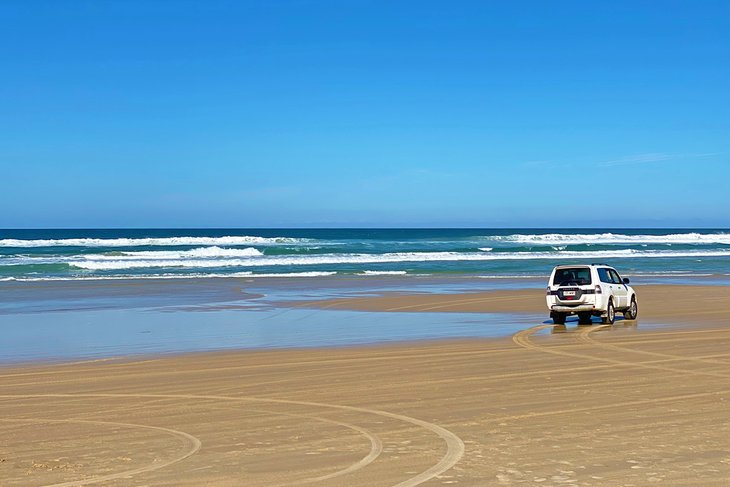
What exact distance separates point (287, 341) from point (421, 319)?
222 inches

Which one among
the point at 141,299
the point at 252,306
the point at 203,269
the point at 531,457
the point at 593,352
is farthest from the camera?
the point at 203,269

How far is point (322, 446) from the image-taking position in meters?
8.05

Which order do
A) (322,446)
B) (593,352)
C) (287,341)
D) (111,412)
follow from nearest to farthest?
(322,446) → (111,412) → (593,352) → (287,341)

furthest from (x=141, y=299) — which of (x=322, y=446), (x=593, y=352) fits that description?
(x=322, y=446)

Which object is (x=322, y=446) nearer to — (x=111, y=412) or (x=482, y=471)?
(x=482, y=471)

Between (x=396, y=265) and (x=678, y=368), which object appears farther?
(x=396, y=265)

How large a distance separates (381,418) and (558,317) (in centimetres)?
1304

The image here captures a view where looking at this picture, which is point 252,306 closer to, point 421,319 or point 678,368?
point 421,319

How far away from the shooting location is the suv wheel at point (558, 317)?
70.5 feet

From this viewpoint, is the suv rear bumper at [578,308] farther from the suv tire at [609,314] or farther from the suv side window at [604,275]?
the suv side window at [604,275]

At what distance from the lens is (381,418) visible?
31.0 feet

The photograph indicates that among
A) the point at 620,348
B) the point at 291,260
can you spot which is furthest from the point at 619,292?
the point at 291,260

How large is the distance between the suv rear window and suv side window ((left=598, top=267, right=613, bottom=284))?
0.33 m

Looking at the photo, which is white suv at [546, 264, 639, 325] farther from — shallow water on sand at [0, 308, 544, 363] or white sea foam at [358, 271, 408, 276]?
white sea foam at [358, 271, 408, 276]
